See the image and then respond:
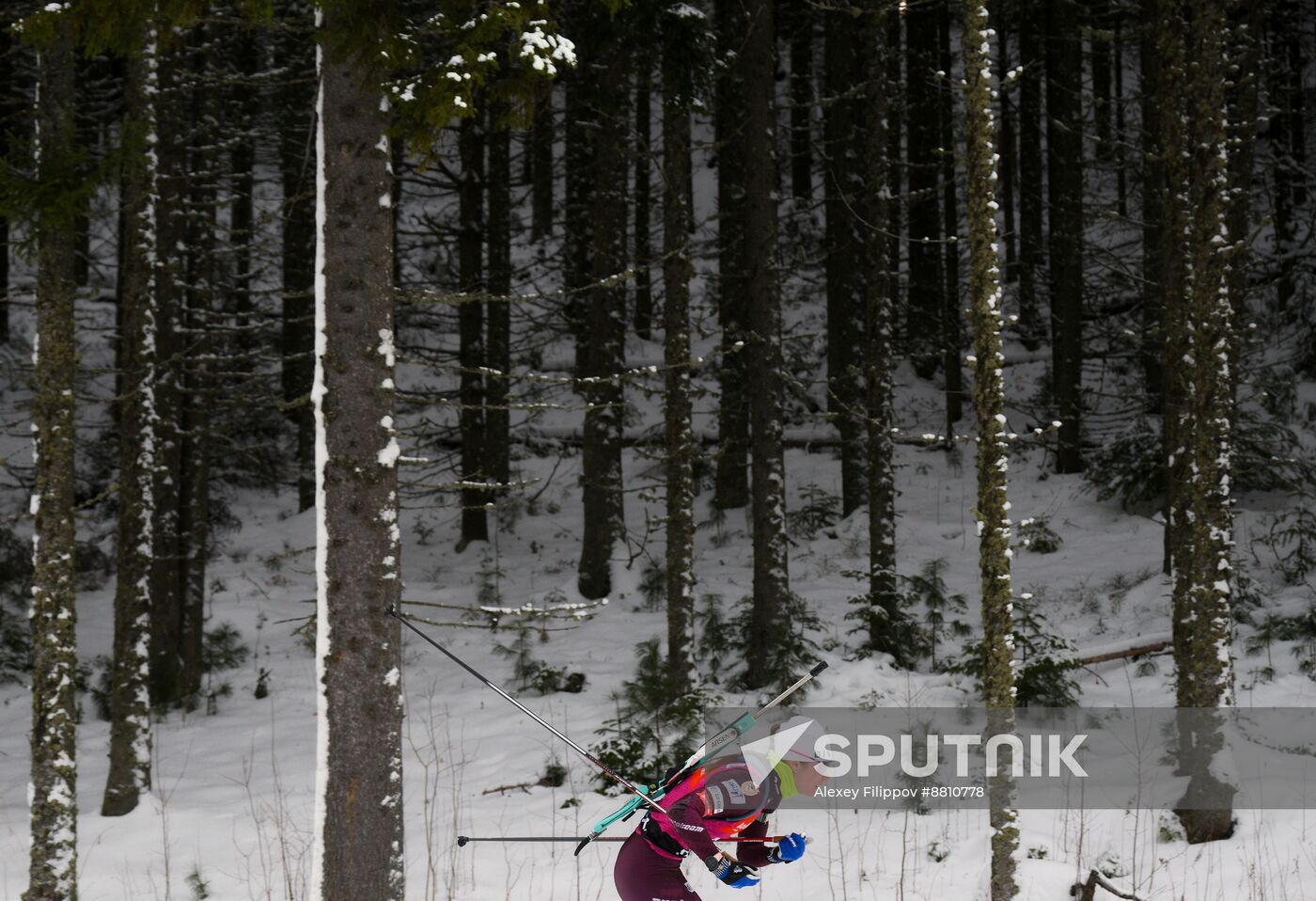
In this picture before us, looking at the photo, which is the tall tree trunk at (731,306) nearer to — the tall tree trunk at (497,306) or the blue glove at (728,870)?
the tall tree trunk at (497,306)

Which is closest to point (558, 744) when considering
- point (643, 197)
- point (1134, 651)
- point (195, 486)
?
point (195, 486)

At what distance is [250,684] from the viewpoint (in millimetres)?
13727

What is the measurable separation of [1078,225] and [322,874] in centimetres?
1616

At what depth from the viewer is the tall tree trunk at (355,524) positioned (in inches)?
227

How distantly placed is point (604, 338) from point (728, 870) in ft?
34.9

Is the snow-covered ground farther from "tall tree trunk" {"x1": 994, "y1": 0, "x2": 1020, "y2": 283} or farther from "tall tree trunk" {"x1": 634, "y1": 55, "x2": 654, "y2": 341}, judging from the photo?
"tall tree trunk" {"x1": 994, "y1": 0, "x2": 1020, "y2": 283}

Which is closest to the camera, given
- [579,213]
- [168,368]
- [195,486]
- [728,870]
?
[728,870]

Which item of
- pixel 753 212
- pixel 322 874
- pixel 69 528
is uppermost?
pixel 753 212

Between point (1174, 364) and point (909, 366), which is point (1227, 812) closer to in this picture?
point (1174, 364)

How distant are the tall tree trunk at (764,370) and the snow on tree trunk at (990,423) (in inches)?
212

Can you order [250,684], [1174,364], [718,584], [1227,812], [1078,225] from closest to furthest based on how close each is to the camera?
[1227,812] < [1174,364] < [250,684] < [718,584] < [1078,225]

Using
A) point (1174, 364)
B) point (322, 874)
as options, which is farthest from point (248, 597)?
point (1174, 364)

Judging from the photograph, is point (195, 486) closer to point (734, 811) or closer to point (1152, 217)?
point (734, 811)

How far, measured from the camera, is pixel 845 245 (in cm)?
1711
